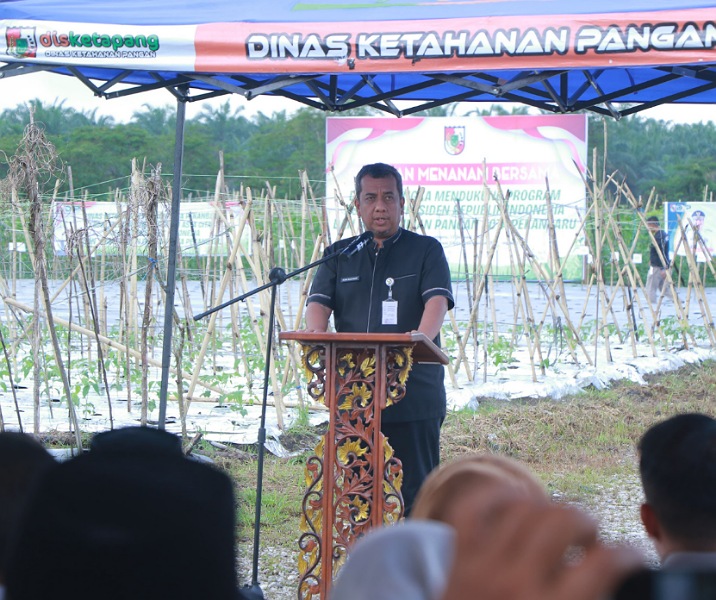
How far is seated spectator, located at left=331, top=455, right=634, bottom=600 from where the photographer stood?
0.88 metres

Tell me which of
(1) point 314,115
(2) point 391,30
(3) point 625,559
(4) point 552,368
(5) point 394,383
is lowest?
(4) point 552,368

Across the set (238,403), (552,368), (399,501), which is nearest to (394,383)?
(399,501)

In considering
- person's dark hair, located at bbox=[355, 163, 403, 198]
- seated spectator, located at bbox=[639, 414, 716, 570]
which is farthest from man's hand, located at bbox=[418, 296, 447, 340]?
seated spectator, located at bbox=[639, 414, 716, 570]

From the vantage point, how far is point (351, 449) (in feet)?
11.0

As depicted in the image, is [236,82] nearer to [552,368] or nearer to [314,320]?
[314,320]

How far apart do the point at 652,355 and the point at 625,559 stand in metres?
9.96

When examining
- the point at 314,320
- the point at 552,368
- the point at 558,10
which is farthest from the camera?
the point at 552,368

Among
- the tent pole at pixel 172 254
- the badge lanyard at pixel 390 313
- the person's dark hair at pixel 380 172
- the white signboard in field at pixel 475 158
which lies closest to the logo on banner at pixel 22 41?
the tent pole at pixel 172 254

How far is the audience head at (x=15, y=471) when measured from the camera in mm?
1487

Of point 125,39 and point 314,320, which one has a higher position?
point 125,39

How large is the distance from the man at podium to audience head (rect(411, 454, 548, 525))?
7.95 ft

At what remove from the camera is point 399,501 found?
3.36m

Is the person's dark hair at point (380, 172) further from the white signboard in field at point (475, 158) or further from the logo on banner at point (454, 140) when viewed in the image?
the logo on banner at point (454, 140)

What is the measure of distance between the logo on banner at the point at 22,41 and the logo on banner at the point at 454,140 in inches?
833
